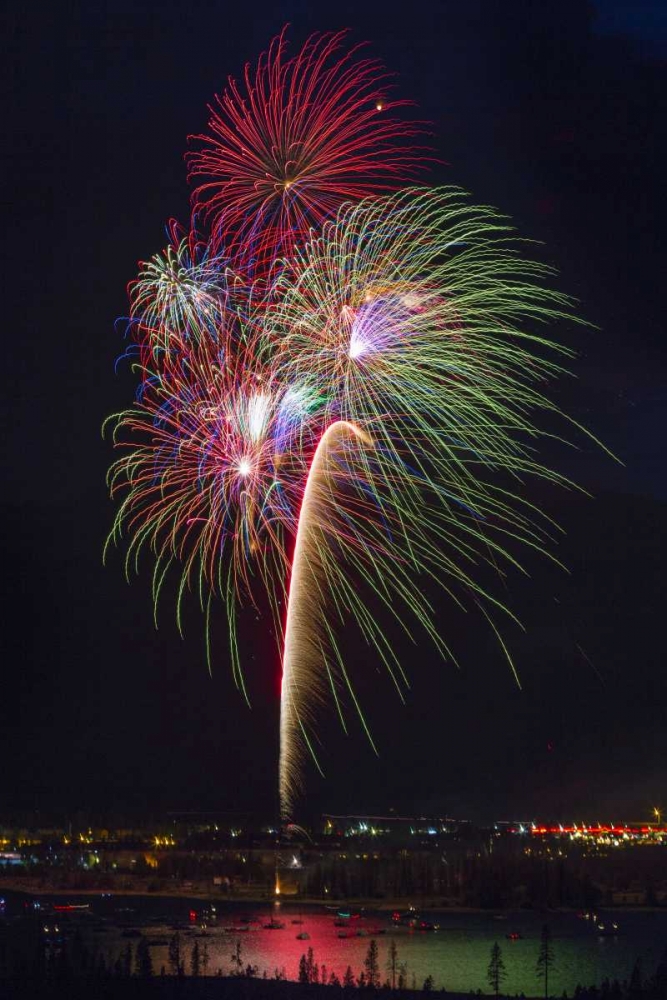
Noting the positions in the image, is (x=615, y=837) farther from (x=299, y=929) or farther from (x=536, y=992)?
(x=536, y=992)

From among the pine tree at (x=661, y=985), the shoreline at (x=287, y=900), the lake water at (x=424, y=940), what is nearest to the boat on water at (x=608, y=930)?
the lake water at (x=424, y=940)

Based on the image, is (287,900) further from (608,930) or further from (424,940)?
(424,940)

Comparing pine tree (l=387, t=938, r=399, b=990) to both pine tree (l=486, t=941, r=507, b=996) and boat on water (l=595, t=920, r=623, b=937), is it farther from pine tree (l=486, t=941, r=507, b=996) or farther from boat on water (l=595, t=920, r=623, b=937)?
boat on water (l=595, t=920, r=623, b=937)

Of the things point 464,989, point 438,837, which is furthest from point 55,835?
point 464,989

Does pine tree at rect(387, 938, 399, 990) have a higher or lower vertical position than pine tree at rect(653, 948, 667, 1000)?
lower

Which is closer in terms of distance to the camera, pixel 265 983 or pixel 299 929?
pixel 265 983

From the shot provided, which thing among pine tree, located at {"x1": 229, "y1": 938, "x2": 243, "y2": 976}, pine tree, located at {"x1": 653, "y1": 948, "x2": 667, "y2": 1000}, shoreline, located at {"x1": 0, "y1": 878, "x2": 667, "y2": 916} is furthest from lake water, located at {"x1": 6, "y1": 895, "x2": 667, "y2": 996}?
pine tree, located at {"x1": 653, "y1": 948, "x2": 667, "y2": 1000}

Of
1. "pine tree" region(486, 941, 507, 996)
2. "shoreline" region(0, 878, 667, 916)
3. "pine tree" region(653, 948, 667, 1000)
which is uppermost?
"shoreline" region(0, 878, 667, 916)

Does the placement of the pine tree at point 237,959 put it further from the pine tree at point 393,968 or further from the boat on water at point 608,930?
the boat on water at point 608,930
